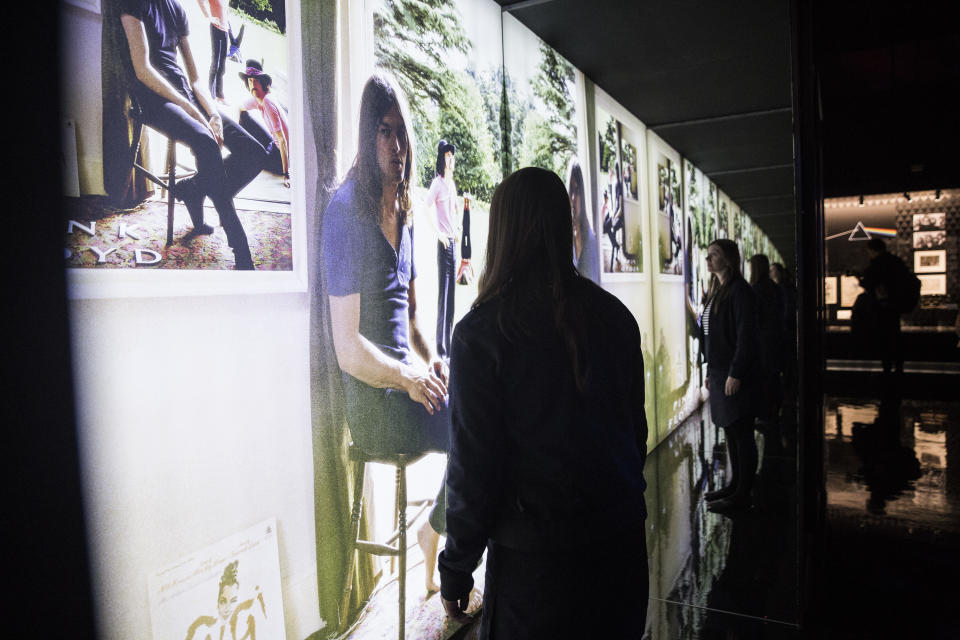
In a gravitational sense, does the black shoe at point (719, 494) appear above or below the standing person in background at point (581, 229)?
below

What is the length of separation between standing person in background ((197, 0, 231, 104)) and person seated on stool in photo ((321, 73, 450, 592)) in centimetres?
46

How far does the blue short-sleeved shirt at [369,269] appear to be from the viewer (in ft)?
6.21

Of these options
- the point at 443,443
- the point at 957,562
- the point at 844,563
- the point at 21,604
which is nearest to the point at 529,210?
the point at 21,604

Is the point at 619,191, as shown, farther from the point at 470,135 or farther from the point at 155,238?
the point at 155,238

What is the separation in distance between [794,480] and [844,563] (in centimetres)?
147

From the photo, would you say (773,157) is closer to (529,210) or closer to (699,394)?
(699,394)

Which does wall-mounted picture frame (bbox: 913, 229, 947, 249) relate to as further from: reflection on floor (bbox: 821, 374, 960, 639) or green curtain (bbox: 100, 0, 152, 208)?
green curtain (bbox: 100, 0, 152, 208)

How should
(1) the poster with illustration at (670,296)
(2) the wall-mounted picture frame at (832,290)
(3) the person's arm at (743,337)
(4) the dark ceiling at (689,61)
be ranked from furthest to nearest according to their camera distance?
1. (2) the wall-mounted picture frame at (832,290)
2. (1) the poster with illustration at (670,296)
3. (3) the person's arm at (743,337)
4. (4) the dark ceiling at (689,61)

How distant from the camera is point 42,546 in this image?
1.09 m

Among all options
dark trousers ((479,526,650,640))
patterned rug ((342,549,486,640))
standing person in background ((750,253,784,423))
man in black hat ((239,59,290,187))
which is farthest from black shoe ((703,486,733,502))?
man in black hat ((239,59,290,187))

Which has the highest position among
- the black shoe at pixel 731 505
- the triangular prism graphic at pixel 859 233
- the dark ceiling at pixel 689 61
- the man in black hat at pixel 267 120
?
the dark ceiling at pixel 689 61

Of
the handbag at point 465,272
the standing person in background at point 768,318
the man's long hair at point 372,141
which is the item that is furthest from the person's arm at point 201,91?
the standing person in background at point 768,318

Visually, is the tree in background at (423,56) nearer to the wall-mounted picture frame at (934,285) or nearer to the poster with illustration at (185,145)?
the poster with illustration at (185,145)

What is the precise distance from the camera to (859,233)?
12.2 meters
